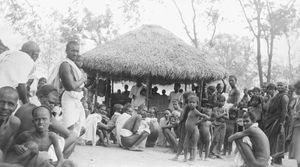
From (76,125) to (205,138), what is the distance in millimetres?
3118

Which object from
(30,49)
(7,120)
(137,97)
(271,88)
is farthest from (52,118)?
(137,97)

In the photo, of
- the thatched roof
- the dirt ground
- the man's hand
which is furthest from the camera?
the thatched roof

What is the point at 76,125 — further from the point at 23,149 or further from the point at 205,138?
the point at 205,138

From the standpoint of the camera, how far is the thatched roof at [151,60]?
12258 mm

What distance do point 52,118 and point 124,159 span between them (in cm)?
286

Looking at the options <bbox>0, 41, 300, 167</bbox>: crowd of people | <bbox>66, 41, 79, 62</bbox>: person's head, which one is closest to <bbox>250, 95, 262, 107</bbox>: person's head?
<bbox>0, 41, 300, 167</bbox>: crowd of people

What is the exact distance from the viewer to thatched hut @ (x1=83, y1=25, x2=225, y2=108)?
1226cm

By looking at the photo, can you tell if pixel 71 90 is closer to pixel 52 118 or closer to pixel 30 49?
pixel 30 49

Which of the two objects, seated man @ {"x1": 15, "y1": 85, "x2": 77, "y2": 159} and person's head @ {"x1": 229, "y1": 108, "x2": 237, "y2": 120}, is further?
person's head @ {"x1": 229, "y1": 108, "x2": 237, "y2": 120}

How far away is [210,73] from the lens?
1256cm

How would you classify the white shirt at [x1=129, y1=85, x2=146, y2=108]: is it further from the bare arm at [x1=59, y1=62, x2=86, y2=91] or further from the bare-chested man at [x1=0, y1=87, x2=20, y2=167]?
the bare-chested man at [x1=0, y1=87, x2=20, y2=167]

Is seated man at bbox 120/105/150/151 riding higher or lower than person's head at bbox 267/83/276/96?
lower

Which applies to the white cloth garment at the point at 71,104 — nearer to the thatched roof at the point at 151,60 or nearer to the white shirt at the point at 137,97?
the thatched roof at the point at 151,60

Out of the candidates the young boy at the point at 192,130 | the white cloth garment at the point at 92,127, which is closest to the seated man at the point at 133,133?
the white cloth garment at the point at 92,127
